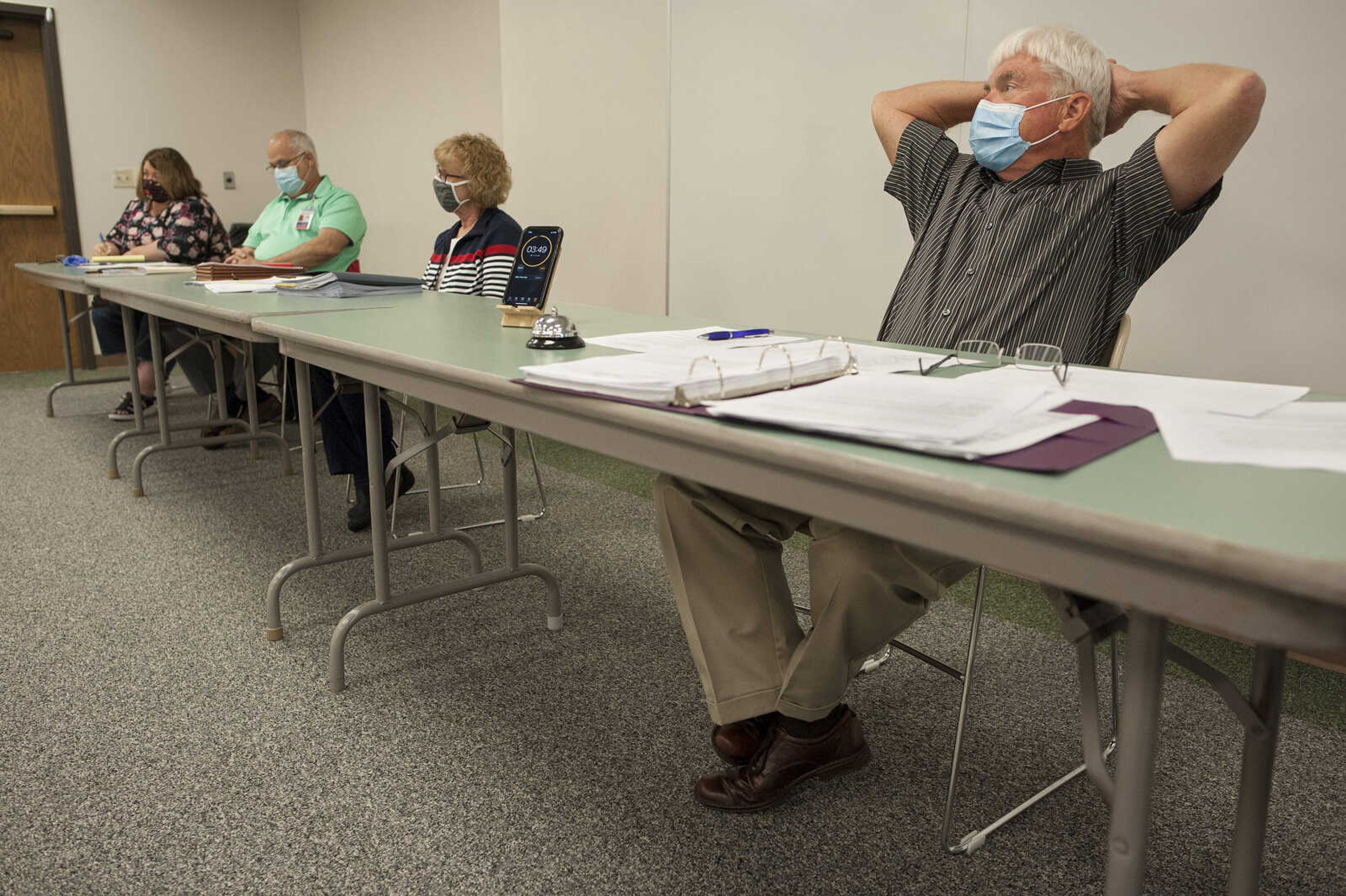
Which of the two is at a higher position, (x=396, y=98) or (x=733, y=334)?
(x=396, y=98)

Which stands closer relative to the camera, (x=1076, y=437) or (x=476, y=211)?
(x=1076, y=437)

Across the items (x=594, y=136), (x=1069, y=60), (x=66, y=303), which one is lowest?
(x=66, y=303)

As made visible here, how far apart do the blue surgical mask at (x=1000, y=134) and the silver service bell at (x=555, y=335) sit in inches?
35.7

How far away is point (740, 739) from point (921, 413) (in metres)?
0.77

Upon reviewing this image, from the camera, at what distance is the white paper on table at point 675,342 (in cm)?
123

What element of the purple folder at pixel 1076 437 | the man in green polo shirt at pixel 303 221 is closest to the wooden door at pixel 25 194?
the man in green polo shirt at pixel 303 221

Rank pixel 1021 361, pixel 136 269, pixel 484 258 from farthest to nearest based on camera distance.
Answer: pixel 136 269
pixel 484 258
pixel 1021 361

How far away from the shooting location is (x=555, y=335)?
128 centimetres

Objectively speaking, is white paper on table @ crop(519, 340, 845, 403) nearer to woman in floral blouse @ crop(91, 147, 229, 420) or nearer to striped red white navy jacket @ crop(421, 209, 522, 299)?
striped red white navy jacket @ crop(421, 209, 522, 299)

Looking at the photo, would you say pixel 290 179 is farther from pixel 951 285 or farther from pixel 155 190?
pixel 951 285

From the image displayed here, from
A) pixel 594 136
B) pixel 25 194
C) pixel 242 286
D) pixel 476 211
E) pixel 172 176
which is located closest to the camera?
pixel 242 286

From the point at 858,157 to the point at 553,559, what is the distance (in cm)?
147

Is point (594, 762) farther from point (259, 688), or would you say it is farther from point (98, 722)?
point (98, 722)

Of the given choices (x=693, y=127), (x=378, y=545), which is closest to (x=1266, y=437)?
(x=378, y=545)
